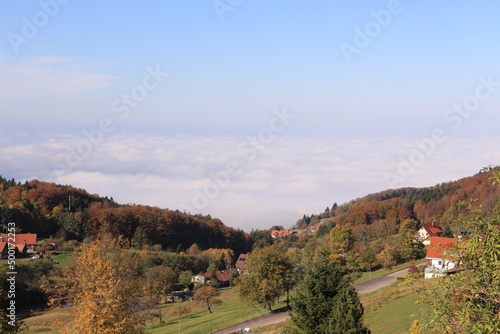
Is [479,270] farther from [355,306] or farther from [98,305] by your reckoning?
[98,305]

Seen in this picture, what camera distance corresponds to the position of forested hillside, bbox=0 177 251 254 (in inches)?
4631

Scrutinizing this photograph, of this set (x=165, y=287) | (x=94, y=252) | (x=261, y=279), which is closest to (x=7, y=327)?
(x=94, y=252)

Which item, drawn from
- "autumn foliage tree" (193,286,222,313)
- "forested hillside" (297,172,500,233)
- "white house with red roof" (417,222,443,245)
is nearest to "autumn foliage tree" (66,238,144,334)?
"autumn foliage tree" (193,286,222,313)

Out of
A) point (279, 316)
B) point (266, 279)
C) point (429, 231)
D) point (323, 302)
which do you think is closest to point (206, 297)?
point (266, 279)

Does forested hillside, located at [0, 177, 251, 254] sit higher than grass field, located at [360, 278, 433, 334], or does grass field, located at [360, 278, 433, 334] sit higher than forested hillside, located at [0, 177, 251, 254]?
forested hillside, located at [0, 177, 251, 254]

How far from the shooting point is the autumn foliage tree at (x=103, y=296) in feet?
61.6

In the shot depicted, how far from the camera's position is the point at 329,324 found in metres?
18.7

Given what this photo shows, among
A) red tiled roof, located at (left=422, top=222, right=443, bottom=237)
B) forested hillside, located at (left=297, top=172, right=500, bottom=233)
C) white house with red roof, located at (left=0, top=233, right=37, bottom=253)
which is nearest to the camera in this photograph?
red tiled roof, located at (left=422, top=222, right=443, bottom=237)

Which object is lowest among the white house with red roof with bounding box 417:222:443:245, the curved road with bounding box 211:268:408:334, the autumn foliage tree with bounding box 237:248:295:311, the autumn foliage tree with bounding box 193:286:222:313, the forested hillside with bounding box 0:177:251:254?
the curved road with bounding box 211:268:408:334

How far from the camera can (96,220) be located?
424 feet

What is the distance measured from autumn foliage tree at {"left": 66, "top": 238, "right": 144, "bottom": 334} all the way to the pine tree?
23.7 ft

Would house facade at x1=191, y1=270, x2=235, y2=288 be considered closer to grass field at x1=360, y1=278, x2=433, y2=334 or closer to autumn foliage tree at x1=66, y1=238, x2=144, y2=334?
grass field at x1=360, y1=278, x2=433, y2=334

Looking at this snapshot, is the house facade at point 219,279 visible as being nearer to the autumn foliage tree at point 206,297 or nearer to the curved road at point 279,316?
the autumn foliage tree at point 206,297

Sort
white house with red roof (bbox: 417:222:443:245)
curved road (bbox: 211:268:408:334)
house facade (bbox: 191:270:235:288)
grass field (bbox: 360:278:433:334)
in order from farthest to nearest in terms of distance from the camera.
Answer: white house with red roof (bbox: 417:222:443:245), house facade (bbox: 191:270:235:288), curved road (bbox: 211:268:408:334), grass field (bbox: 360:278:433:334)
